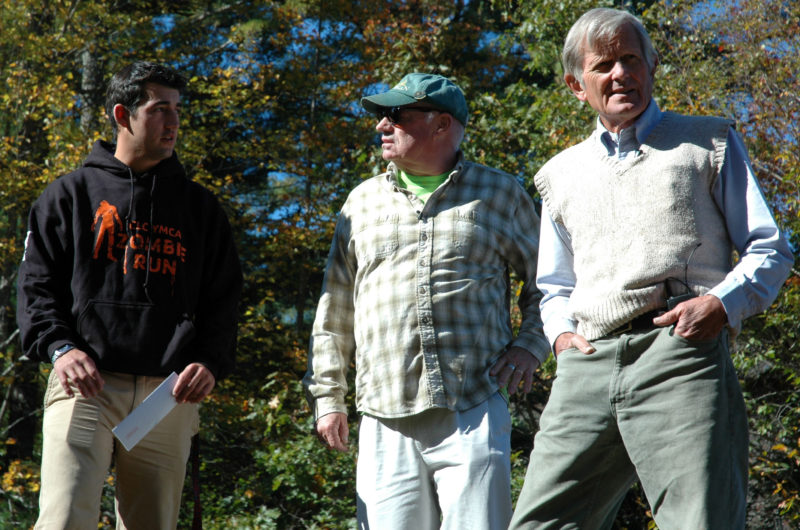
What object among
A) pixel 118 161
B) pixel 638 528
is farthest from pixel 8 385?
pixel 118 161

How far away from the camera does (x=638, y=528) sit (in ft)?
30.4

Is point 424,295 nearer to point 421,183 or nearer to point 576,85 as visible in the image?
point 421,183

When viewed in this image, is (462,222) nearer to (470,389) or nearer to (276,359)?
(470,389)

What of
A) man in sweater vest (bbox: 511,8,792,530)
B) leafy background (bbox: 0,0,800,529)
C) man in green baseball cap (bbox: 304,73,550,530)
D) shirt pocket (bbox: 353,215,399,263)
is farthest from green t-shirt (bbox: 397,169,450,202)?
leafy background (bbox: 0,0,800,529)

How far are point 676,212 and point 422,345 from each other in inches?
37.4

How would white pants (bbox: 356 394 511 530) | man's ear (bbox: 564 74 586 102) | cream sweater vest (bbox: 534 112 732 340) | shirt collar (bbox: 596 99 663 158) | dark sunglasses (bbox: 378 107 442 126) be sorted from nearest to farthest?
1. cream sweater vest (bbox: 534 112 732 340)
2. shirt collar (bbox: 596 99 663 158)
3. man's ear (bbox: 564 74 586 102)
4. white pants (bbox: 356 394 511 530)
5. dark sunglasses (bbox: 378 107 442 126)

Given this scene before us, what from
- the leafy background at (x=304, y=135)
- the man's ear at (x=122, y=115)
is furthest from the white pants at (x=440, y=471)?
the leafy background at (x=304, y=135)

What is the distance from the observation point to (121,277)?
121 inches

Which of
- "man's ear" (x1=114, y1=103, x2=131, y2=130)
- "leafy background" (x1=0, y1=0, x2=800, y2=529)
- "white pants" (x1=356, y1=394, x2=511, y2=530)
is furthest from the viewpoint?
"leafy background" (x1=0, y1=0, x2=800, y2=529)

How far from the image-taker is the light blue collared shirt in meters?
2.22

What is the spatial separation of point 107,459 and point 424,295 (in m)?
1.12

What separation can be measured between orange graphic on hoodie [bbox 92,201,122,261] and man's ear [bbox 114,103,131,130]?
0.33 metres

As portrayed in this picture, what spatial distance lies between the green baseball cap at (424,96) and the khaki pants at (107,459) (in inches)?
46.0

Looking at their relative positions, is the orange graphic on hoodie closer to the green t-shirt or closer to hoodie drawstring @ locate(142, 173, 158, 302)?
hoodie drawstring @ locate(142, 173, 158, 302)
